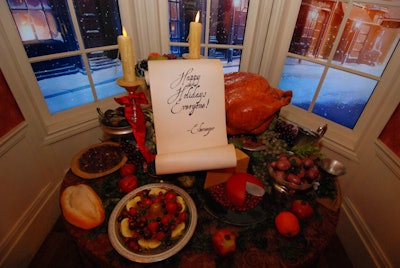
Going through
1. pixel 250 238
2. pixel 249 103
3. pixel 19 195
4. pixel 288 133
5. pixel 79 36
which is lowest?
pixel 19 195

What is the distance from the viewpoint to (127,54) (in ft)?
2.02

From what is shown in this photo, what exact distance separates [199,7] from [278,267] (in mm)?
1565

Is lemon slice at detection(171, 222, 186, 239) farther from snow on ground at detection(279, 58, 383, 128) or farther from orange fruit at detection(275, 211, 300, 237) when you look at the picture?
snow on ground at detection(279, 58, 383, 128)

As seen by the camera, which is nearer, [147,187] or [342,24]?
[147,187]

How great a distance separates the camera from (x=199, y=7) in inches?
57.8

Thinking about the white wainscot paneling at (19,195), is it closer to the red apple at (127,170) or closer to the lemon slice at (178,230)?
the red apple at (127,170)

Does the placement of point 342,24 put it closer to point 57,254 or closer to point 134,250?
point 134,250

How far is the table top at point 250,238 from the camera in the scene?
605 mm

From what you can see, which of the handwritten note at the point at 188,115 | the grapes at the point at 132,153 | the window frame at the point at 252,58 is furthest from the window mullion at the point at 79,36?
the handwritten note at the point at 188,115

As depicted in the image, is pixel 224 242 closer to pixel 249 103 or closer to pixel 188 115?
pixel 188 115

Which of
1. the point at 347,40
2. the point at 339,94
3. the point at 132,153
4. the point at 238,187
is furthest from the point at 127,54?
the point at 339,94

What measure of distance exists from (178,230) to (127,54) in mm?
557

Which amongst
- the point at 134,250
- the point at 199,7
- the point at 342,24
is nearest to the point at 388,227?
the point at 342,24

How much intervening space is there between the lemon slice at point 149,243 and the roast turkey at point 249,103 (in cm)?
56
